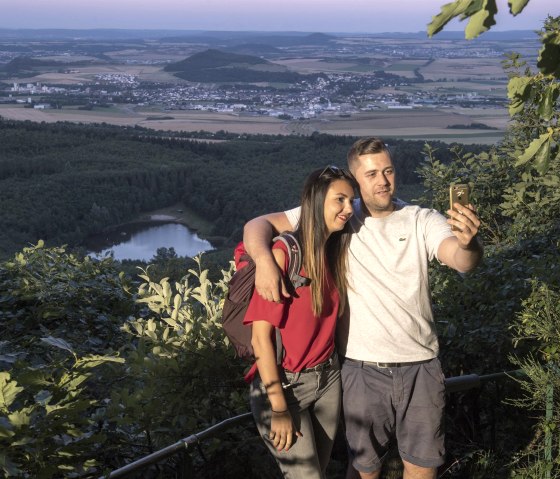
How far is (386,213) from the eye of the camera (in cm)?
248

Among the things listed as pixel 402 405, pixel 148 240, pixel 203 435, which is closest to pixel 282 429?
pixel 203 435

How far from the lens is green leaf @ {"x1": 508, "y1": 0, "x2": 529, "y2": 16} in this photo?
3.84ft

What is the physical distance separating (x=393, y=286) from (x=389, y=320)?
0.11m

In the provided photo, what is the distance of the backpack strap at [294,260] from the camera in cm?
223

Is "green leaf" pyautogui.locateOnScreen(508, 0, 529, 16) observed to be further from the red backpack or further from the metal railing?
the metal railing

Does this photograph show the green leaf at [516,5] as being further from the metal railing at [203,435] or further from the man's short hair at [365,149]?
the metal railing at [203,435]

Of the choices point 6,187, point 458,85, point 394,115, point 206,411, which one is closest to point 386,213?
point 206,411

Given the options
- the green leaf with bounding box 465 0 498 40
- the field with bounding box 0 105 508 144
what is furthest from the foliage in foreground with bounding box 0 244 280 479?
the field with bounding box 0 105 508 144

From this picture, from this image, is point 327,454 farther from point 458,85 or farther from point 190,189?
point 458,85

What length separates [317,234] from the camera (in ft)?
7.50

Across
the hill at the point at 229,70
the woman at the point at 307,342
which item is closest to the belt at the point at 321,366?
the woman at the point at 307,342

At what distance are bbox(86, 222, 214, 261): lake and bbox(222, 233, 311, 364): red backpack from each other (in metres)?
31.7

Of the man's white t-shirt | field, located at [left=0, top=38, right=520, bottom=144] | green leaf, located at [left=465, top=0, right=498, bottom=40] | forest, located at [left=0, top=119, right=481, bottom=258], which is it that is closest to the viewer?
green leaf, located at [left=465, top=0, right=498, bottom=40]

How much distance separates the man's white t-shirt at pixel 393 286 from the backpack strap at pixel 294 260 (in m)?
0.25
